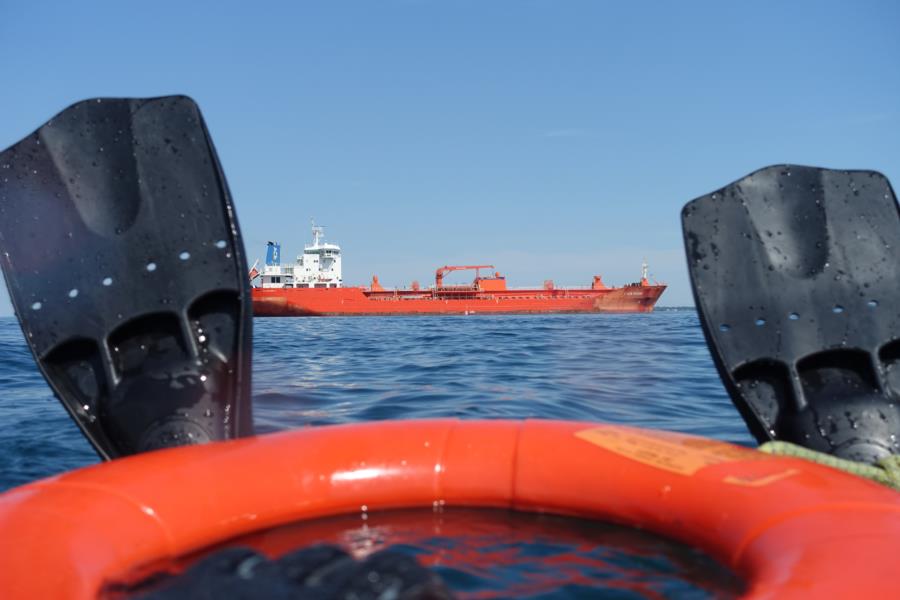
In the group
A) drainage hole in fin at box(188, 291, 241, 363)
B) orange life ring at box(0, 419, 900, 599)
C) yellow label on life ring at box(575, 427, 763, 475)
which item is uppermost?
drainage hole in fin at box(188, 291, 241, 363)

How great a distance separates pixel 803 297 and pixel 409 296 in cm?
3675

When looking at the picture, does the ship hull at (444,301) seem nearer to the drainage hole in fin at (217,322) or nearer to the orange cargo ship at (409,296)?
the orange cargo ship at (409,296)

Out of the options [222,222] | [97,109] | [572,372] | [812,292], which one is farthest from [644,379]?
[97,109]

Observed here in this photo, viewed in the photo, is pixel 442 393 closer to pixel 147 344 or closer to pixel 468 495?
pixel 147 344

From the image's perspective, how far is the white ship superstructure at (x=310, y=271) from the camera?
4156 cm

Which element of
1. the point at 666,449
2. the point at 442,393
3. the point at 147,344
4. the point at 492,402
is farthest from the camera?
the point at 442,393

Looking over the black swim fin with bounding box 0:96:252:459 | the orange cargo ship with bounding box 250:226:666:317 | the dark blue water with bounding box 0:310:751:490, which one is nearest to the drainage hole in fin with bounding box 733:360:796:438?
the dark blue water with bounding box 0:310:751:490

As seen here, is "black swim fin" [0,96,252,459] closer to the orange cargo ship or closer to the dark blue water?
the dark blue water

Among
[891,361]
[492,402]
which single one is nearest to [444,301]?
[492,402]

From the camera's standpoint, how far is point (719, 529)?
1864mm

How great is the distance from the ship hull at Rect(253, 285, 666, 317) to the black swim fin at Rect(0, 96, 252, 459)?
107 ft

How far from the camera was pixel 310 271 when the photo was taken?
4203cm

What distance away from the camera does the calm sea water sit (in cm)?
192

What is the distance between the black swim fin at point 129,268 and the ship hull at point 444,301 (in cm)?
3274
